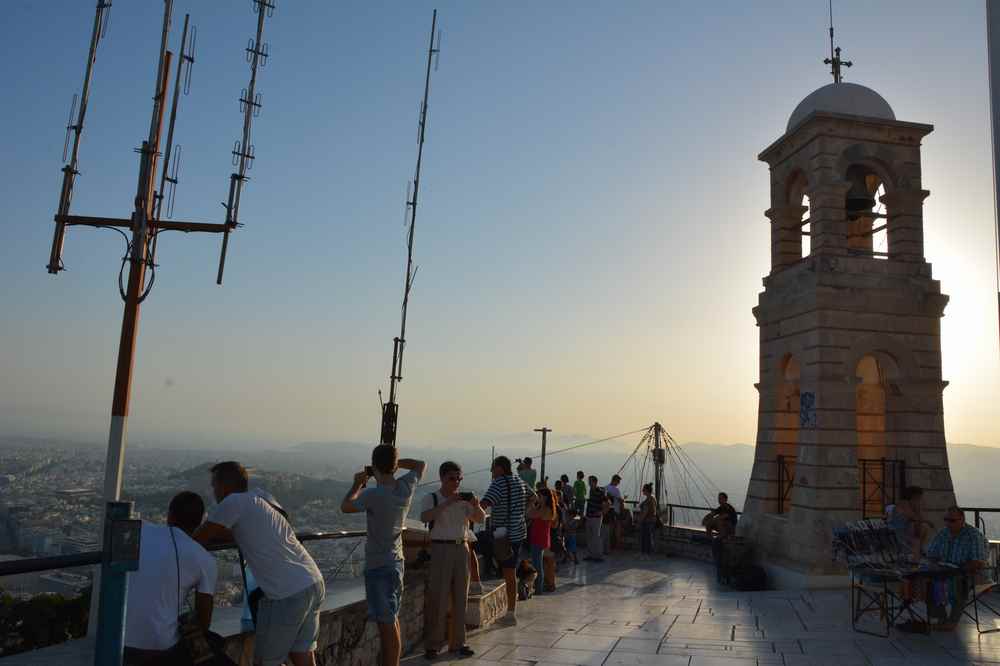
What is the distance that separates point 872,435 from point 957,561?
23.5 feet

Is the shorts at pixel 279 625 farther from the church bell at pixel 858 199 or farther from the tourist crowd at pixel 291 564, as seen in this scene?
the church bell at pixel 858 199

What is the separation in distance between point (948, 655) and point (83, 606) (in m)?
8.69

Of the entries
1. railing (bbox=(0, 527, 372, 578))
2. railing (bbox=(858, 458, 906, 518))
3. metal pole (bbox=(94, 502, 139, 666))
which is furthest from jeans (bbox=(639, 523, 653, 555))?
metal pole (bbox=(94, 502, 139, 666))

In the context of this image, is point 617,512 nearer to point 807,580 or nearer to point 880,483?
point 807,580

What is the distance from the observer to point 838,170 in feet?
49.8

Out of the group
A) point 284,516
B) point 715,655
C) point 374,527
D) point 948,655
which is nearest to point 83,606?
point 374,527

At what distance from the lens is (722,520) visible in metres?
16.6

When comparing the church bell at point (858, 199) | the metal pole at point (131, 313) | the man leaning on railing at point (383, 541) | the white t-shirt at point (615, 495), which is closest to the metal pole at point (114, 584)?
the man leaning on railing at point (383, 541)

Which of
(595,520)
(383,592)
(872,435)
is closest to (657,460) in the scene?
(595,520)

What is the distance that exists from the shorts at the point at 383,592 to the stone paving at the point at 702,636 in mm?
1440

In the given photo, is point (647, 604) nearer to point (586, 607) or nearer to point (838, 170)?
point (586, 607)

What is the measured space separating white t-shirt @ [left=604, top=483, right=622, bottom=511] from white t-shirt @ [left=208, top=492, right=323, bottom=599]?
1466cm

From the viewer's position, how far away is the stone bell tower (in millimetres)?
14234

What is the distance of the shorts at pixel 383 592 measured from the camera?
6082mm
